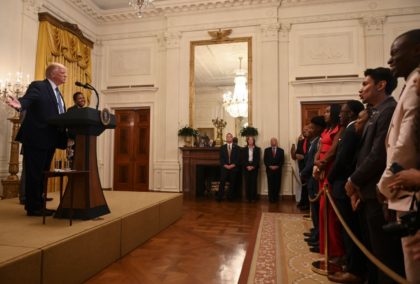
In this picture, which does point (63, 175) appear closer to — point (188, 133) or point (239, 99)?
point (188, 133)

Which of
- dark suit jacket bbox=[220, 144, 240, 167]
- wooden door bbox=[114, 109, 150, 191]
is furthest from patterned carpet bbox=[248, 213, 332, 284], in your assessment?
wooden door bbox=[114, 109, 150, 191]

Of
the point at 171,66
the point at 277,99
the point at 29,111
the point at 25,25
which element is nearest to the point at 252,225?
the point at 29,111

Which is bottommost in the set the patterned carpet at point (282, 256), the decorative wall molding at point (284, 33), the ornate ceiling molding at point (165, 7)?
the patterned carpet at point (282, 256)

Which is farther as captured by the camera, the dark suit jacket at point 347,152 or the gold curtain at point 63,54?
the gold curtain at point 63,54

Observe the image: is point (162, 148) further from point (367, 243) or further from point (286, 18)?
point (367, 243)

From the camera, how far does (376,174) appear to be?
5.38ft

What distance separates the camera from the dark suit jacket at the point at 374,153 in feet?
5.29

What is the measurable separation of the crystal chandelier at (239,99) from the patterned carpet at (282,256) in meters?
3.72

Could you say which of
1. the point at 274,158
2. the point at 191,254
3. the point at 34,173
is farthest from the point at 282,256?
the point at 274,158

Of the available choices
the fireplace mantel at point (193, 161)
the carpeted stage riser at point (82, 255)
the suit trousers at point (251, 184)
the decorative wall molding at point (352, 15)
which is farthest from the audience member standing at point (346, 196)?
the decorative wall molding at point (352, 15)

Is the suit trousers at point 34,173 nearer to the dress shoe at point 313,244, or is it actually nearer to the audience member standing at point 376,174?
the audience member standing at point 376,174

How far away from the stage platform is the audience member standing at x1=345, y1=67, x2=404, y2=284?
73.2 inches

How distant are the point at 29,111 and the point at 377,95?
9.32 ft

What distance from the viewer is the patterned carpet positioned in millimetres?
2236
